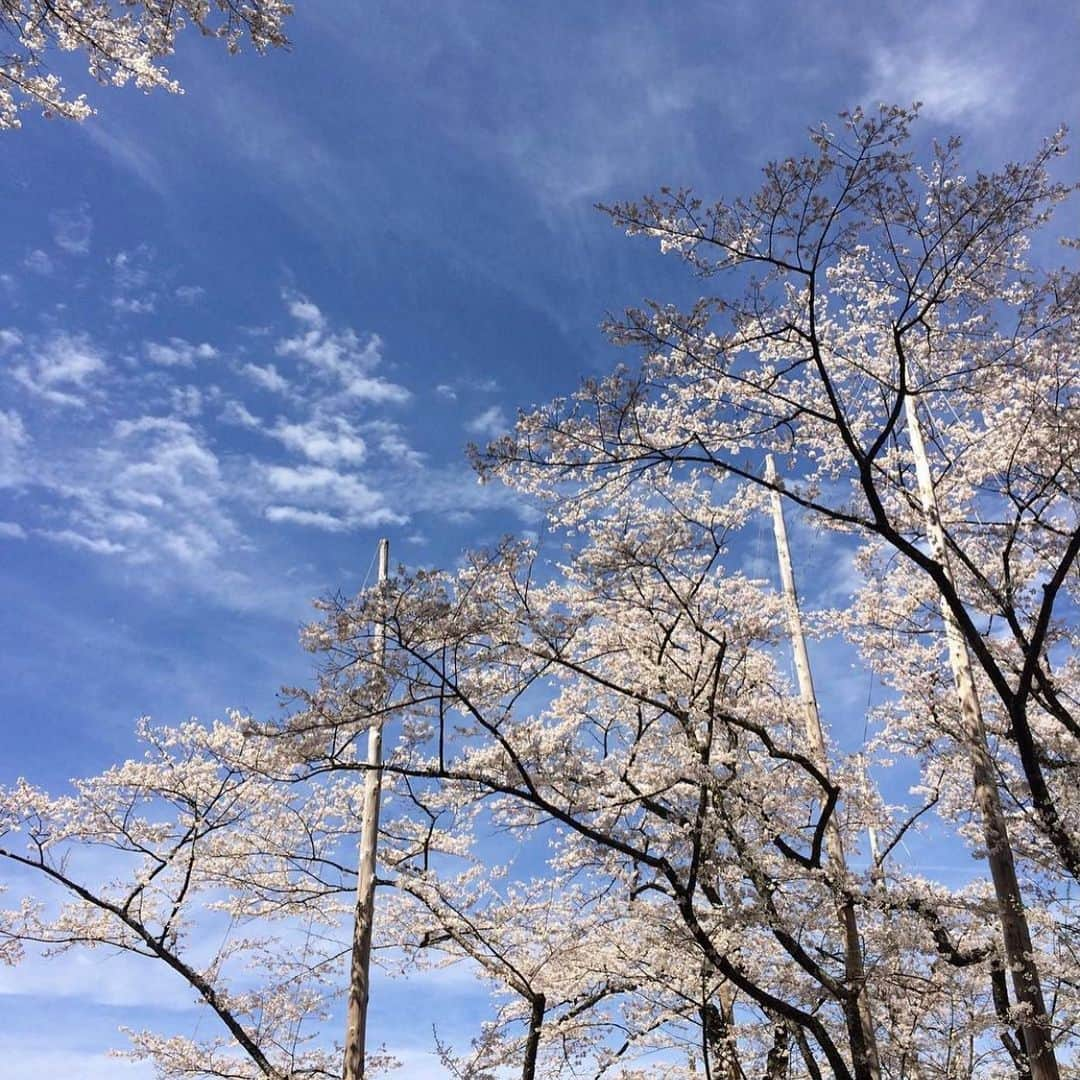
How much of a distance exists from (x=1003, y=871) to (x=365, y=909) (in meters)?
6.60

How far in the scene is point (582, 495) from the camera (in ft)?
24.4

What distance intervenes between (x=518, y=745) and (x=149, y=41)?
642 cm

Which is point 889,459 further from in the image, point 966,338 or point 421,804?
point 421,804

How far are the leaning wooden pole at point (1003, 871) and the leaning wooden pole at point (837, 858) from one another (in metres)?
1.35

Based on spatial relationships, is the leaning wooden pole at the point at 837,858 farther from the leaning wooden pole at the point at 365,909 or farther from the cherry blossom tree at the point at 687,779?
the leaning wooden pole at the point at 365,909

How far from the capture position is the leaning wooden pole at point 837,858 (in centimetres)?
782

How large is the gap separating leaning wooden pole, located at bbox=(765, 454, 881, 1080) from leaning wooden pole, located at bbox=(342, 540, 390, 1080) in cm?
473

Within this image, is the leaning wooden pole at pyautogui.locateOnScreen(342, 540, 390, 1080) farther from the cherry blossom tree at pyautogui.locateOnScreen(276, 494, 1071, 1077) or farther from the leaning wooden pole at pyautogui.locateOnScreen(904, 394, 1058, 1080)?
the leaning wooden pole at pyautogui.locateOnScreen(904, 394, 1058, 1080)

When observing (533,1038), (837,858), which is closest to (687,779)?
(837,858)

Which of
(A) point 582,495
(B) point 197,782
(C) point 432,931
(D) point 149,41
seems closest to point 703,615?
(A) point 582,495

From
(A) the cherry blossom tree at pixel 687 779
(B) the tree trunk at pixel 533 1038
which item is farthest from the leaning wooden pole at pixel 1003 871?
(B) the tree trunk at pixel 533 1038

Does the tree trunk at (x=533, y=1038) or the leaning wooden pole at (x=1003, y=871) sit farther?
the tree trunk at (x=533, y=1038)

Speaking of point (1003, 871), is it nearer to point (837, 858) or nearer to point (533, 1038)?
point (837, 858)

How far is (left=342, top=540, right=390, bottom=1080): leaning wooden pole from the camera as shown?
8602 mm
